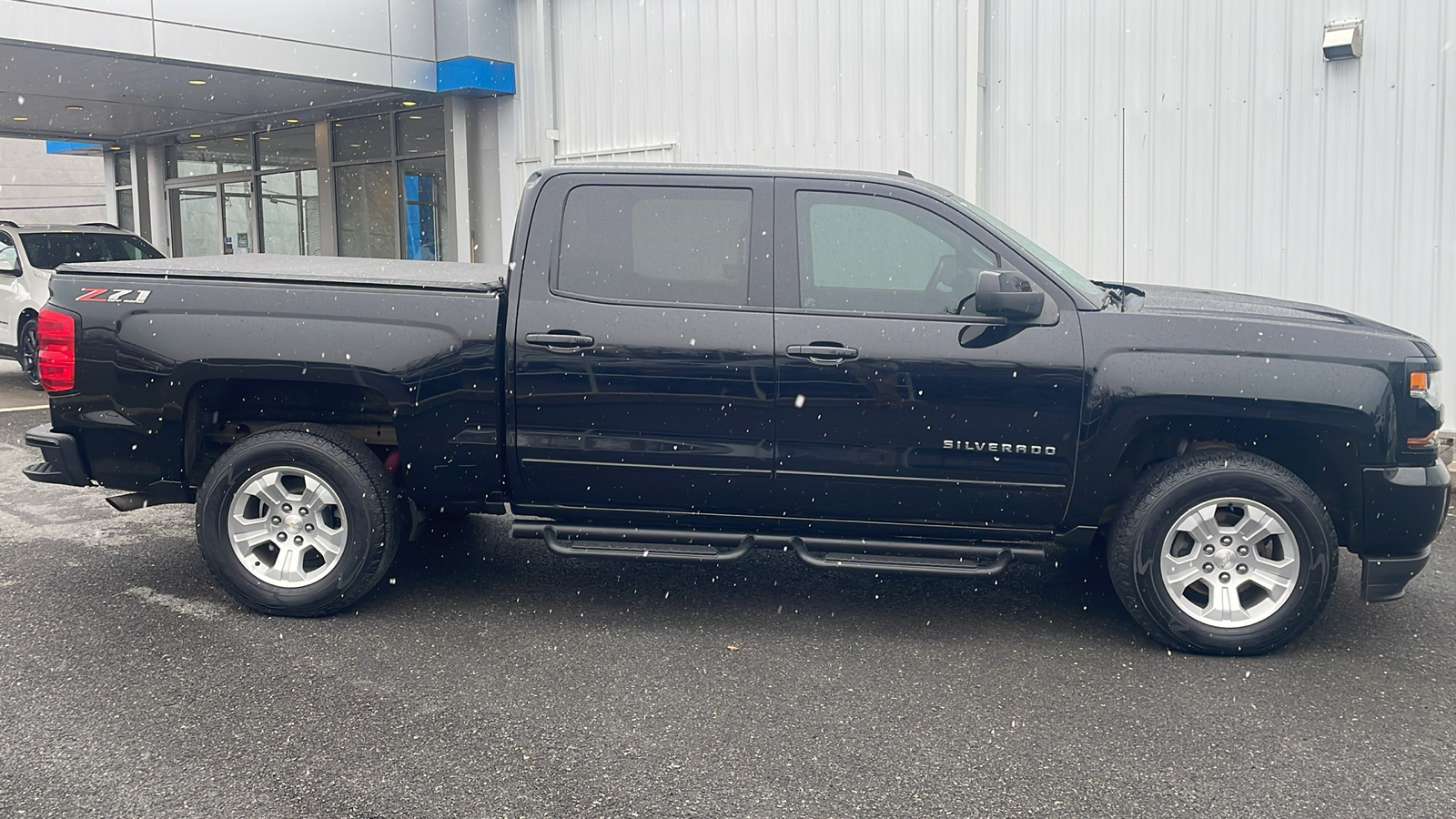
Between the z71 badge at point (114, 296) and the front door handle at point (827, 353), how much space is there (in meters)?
2.68

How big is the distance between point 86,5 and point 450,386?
941cm

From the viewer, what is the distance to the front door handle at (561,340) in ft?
15.5

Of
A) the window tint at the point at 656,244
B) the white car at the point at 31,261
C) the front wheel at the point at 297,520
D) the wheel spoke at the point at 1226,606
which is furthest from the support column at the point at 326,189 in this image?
the wheel spoke at the point at 1226,606

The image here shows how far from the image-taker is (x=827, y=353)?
4629 mm

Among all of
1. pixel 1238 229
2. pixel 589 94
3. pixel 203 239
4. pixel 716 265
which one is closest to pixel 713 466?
pixel 716 265

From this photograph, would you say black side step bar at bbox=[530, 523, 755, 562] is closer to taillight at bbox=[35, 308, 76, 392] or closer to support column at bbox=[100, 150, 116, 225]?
taillight at bbox=[35, 308, 76, 392]

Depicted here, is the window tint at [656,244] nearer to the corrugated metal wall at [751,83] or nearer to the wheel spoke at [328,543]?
the wheel spoke at [328,543]

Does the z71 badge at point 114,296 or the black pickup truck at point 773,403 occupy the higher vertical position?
the z71 badge at point 114,296

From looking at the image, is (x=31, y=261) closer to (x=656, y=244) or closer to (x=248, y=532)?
(x=248, y=532)

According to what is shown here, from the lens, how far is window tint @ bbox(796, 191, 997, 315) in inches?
186

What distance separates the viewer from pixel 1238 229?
9648 millimetres

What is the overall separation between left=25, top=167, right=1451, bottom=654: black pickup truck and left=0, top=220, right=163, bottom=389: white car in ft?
27.3

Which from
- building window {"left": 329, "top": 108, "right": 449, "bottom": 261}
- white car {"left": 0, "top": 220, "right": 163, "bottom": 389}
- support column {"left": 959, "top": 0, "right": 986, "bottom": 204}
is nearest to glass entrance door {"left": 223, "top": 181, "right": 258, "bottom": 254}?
building window {"left": 329, "top": 108, "right": 449, "bottom": 261}

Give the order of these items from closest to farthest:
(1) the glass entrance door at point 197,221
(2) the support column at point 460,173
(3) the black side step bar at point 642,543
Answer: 1. (3) the black side step bar at point 642,543
2. (2) the support column at point 460,173
3. (1) the glass entrance door at point 197,221
